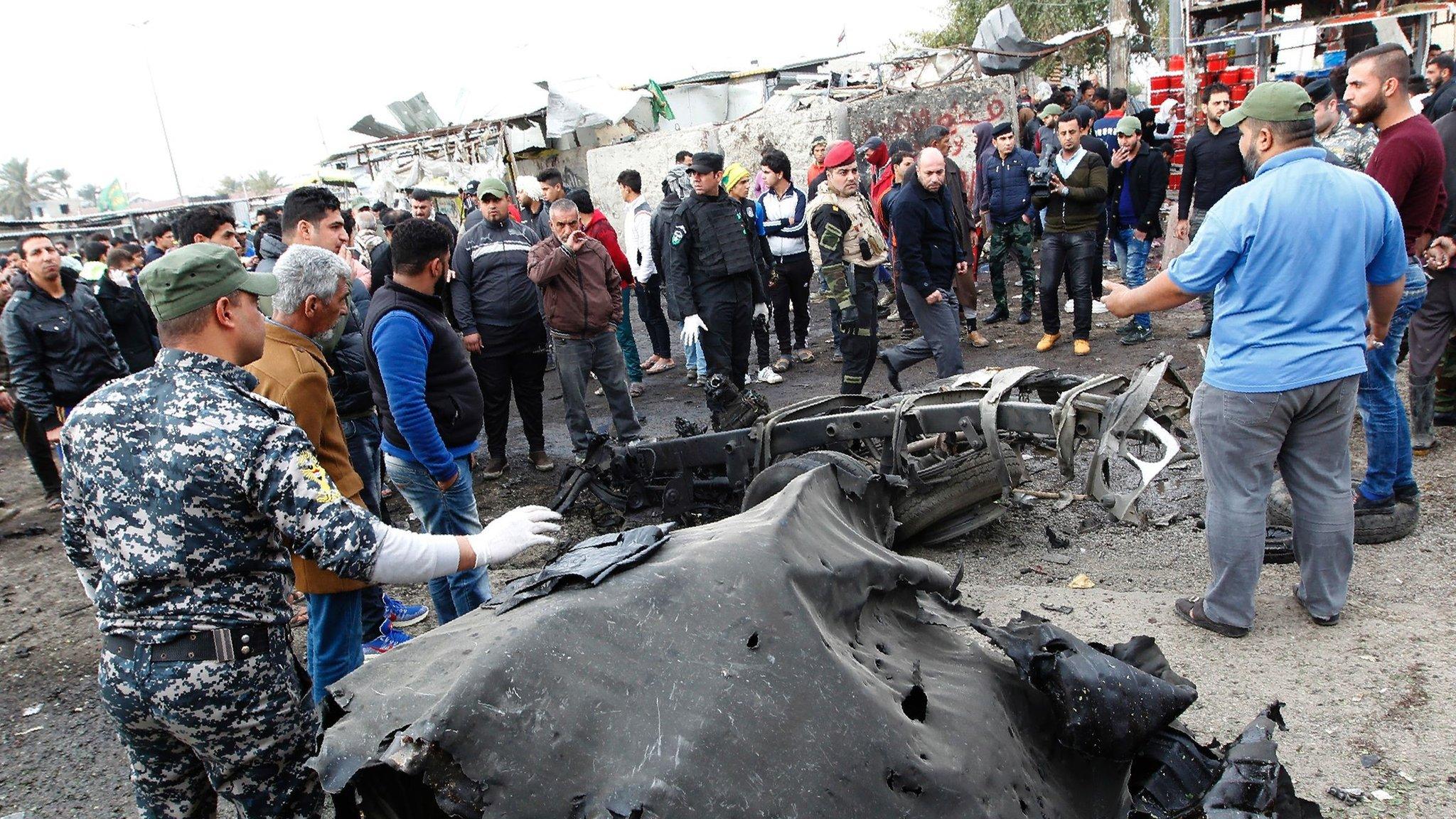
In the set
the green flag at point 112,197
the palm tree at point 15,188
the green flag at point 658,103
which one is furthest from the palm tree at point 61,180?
the green flag at point 658,103

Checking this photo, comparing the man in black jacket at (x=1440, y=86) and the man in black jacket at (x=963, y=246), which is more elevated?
the man in black jacket at (x=1440, y=86)

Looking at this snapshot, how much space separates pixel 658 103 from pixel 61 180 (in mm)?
87205

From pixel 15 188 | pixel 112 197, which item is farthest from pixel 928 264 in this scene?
pixel 15 188

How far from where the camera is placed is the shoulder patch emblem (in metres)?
2.22

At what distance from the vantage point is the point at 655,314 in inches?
382

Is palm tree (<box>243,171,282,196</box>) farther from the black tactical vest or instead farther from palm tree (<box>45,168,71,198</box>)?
the black tactical vest

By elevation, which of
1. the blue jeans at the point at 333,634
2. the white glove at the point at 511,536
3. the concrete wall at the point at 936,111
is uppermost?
the concrete wall at the point at 936,111

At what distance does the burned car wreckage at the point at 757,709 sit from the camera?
1909 millimetres

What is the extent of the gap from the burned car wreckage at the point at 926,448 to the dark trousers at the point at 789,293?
3588mm

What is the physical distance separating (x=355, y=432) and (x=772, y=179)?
17.5 feet

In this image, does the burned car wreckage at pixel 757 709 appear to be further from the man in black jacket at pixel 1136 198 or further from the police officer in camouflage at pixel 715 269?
the man in black jacket at pixel 1136 198

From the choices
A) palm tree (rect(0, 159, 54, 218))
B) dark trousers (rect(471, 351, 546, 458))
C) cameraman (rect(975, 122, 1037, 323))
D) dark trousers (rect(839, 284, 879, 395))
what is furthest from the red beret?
palm tree (rect(0, 159, 54, 218))

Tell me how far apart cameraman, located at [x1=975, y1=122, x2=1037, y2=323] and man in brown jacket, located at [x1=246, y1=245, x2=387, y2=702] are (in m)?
7.26

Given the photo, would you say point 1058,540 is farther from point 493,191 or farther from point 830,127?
point 830,127
